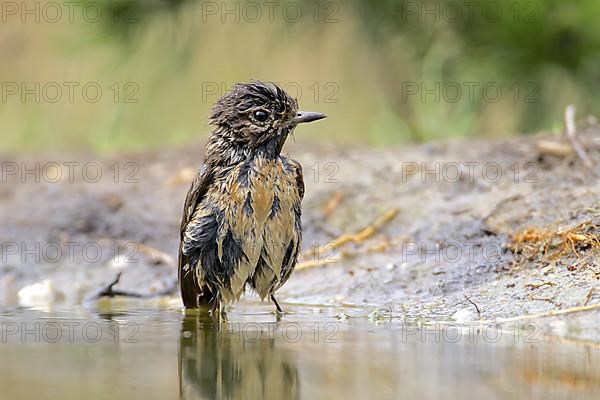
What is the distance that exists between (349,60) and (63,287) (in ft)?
14.2

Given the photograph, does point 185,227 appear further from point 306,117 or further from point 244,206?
point 306,117

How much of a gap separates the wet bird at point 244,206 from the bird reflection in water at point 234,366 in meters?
0.68

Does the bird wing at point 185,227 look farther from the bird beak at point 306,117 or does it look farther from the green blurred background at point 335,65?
the green blurred background at point 335,65

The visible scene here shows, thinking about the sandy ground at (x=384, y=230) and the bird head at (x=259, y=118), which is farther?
the bird head at (x=259, y=118)

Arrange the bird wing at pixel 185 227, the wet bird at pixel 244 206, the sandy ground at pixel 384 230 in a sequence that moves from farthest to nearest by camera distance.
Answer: the bird wing at pixel 185 227, the wet bird at pixel 244 206, the sandy ground at pixel 384 230

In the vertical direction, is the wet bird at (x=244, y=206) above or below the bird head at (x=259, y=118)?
below

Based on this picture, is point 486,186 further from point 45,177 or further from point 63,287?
point 45,177

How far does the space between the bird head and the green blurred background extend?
3.89 metres

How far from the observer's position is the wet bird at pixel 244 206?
5.97 m

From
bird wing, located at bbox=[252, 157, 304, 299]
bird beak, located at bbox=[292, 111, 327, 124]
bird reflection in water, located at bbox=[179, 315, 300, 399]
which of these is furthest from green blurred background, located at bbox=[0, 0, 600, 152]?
bird reflection in water, located at bbox=[179, 315, 300, 399]

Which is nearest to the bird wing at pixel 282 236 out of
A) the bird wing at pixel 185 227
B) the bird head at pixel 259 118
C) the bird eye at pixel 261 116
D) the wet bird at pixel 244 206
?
the wet bird at pixel 244 206

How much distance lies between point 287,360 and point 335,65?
6859mm

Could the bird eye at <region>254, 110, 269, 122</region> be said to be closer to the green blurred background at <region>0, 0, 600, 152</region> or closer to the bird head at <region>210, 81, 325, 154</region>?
the bird head at <region>210, 81, 325, 154</region>

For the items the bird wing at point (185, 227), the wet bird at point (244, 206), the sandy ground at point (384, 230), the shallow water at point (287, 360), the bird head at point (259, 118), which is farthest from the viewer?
the bird head at point (259, 118)
